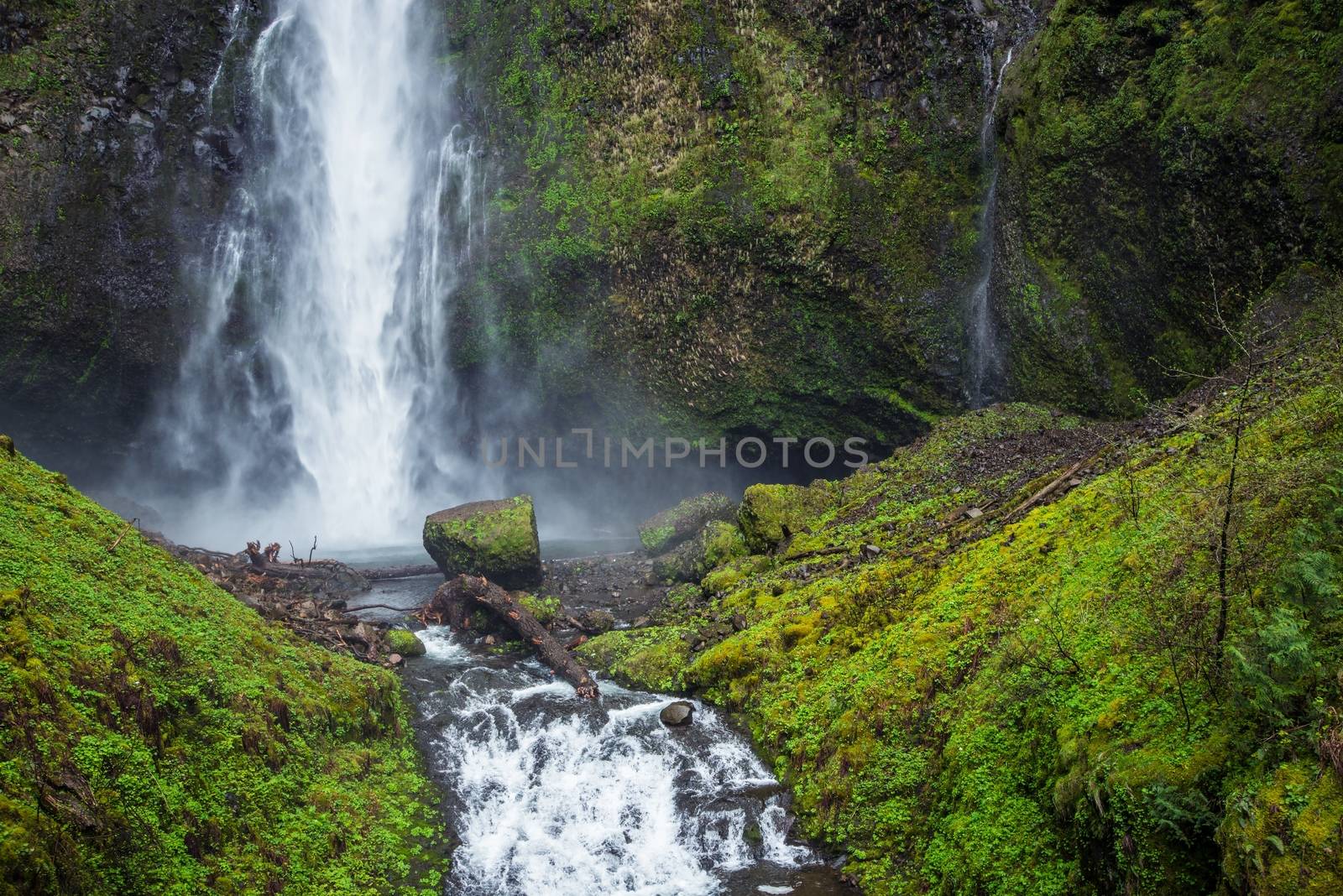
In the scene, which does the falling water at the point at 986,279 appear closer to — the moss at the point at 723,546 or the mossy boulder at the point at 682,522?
the mossy boulder at the point at 682,522

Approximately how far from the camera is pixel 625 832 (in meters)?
7.34

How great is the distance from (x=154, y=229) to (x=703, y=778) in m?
20.2

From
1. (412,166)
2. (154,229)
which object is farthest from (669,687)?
(154,229)

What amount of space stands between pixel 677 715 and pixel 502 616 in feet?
12.9

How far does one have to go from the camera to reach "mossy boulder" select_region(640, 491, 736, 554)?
671 inches

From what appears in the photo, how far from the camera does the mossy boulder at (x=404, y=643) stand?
10.9 metres

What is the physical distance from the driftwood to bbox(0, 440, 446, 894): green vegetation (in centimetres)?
224

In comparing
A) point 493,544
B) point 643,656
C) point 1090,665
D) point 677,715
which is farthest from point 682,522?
point 1090,665

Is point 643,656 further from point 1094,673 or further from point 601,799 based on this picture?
point 1094,673

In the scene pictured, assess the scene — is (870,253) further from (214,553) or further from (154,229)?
(154,229)

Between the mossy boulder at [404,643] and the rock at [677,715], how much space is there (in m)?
4.00

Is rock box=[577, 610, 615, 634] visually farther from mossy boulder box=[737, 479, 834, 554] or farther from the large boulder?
mossy boulder box=[737, 479, 834, 554]

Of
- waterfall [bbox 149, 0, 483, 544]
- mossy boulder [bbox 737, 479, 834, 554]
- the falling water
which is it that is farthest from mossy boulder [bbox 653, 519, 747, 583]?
waterfall [bbox 149, 0, 483, 544]

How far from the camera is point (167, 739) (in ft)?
19.1
